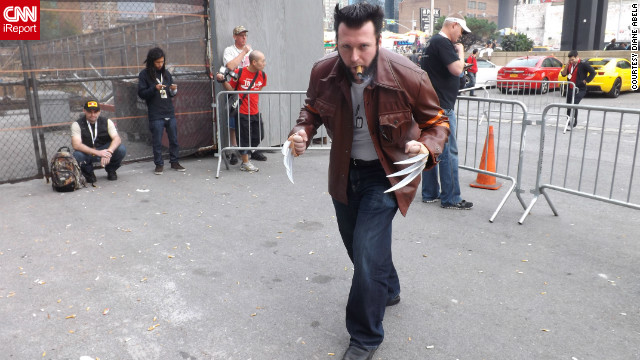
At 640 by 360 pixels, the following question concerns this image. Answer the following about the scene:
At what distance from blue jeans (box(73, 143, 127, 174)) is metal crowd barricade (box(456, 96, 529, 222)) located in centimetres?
484

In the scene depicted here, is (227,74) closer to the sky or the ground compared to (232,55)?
closer to the ground

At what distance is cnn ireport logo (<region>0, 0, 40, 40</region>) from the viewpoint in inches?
265

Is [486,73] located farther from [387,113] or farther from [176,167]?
[387,113]

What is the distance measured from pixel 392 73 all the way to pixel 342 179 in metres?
0.68

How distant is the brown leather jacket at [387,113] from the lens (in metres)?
2.85

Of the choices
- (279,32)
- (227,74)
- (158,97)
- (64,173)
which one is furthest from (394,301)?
(279,32)

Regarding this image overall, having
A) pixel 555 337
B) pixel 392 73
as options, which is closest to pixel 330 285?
pixel 555 337

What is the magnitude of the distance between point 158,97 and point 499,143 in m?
5.76

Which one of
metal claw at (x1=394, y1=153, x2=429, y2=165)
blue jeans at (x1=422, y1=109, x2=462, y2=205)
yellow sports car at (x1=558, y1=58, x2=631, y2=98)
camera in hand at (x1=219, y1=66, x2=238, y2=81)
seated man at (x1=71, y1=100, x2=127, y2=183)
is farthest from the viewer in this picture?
yellow sports car at (x1=558, y1=58, x2=631, y2=98)

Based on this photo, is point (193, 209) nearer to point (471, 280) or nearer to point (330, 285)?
point (330, 285)

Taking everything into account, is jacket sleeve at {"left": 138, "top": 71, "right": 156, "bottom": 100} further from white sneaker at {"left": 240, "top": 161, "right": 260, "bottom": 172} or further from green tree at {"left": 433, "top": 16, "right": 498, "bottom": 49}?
green tree at {"left": 433, "top": 16, "right": 498, "bottom": 49}

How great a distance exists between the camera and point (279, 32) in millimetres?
9453

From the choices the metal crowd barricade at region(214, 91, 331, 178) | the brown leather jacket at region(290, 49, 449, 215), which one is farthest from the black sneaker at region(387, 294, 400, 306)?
the metal crowd barricade at region(214, 91, 331, 178)

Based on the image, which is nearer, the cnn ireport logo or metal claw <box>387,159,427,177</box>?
metal claw <box>387,159,427,177</box>
